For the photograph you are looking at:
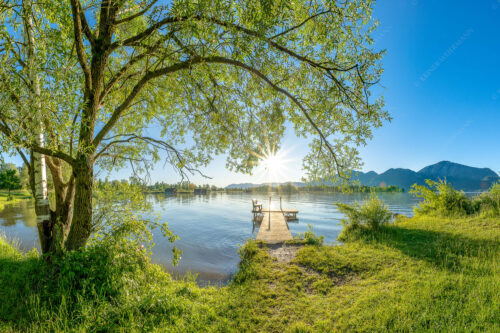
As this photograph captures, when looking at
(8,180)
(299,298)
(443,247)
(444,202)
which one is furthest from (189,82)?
(8,180)

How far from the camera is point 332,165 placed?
506cm

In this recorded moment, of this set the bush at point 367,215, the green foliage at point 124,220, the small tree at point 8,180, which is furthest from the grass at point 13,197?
the bush at point 367,215

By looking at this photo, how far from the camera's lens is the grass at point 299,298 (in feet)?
11.1

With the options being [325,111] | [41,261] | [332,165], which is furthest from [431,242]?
[41,261]

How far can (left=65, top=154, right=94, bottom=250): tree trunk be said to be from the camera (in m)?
4.55

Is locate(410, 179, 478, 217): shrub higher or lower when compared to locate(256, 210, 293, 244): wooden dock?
higher

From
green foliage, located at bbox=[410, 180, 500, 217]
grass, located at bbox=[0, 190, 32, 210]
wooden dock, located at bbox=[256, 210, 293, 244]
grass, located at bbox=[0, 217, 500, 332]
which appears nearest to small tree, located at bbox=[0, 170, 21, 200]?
grass, located at bbox=[0, 190, 32, 210]

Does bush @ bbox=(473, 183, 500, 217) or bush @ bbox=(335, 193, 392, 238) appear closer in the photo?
bush @ bbox=(473, 183, 500, 217)

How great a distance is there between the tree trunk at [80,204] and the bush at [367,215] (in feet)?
31.4

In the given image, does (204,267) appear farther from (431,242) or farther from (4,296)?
(431,242)

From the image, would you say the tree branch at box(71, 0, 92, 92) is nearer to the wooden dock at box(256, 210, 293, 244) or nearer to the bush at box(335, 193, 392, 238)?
the wooden dock at box(256, 210, 293, 244)

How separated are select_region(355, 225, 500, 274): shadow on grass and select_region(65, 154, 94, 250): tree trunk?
8589 millimetres

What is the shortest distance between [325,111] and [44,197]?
743 centimetres

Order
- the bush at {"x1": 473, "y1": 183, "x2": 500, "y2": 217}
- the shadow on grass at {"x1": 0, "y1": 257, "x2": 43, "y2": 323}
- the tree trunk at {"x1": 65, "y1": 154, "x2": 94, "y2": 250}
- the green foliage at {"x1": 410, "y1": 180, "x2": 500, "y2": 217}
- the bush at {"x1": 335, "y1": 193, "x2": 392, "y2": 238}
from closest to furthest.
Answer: the shadow on grass at {"x1": 0, "y1": 257, "x2": 43, "y2": 323}
the tree trunk at {"x1": 65, "y1": 154, "x2": 94, "y2": 250}
the bush at {"x1": 473, "y1": 183, "x2": 500, "y2": 217}
the bush at {"x1": 335, "y1": 193, "x2": 392, "y2": 238}
the green foliage at {"x1": 410, "y1": 180, "x2": 500, "y2": 217}
